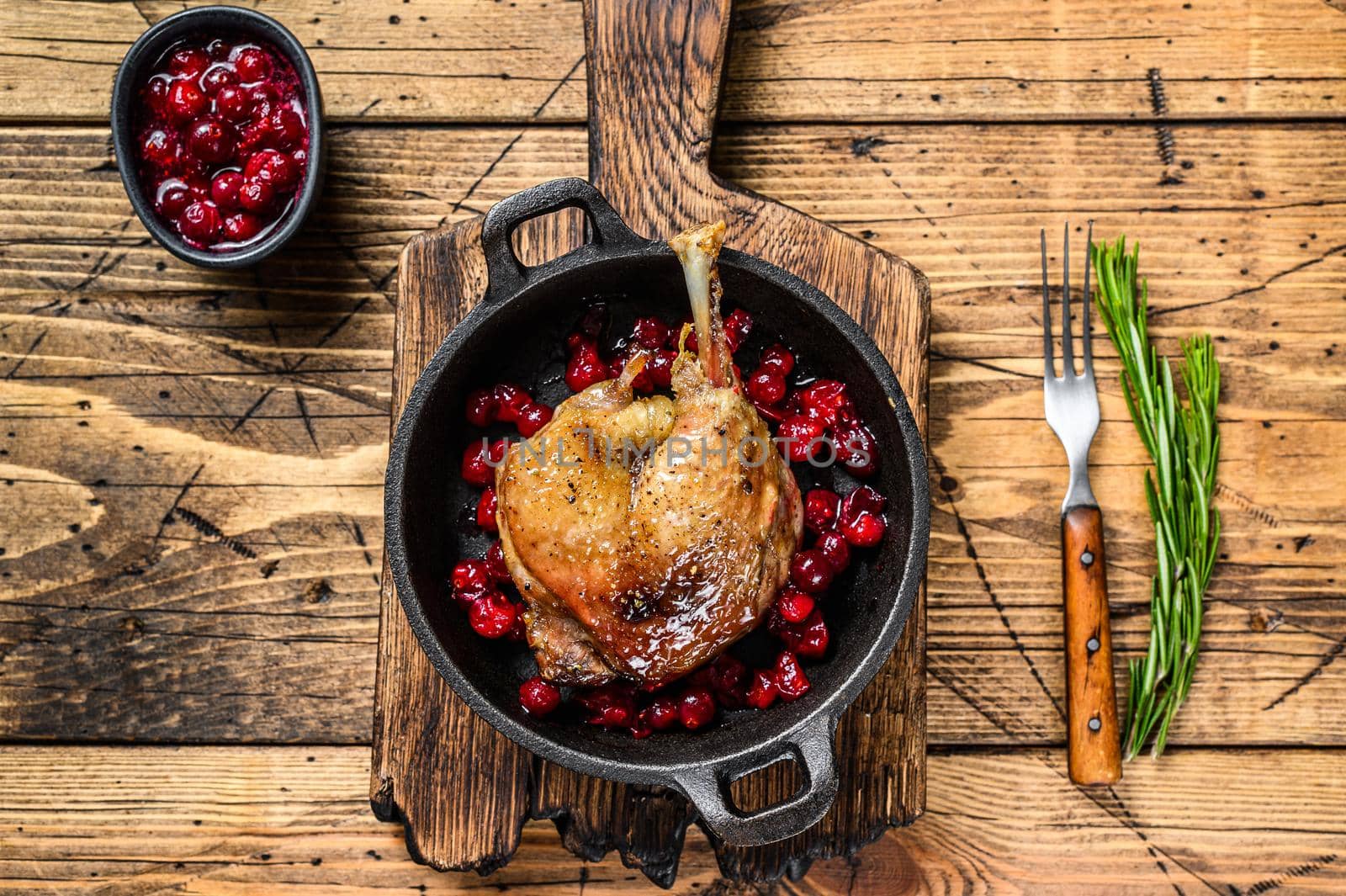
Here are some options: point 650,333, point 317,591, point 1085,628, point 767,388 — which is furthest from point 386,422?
point 1085,628

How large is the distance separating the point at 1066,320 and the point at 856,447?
2.44 feet

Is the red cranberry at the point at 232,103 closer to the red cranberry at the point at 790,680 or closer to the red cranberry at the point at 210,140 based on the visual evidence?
the red cranberry at the point at 210,140

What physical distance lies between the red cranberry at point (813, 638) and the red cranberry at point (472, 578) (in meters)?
0.66

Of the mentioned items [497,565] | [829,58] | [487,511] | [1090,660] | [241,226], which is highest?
[829,58]

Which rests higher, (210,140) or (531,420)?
(210,140)

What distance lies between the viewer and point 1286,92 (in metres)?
2.51

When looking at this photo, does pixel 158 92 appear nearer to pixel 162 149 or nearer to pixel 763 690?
pixel 162 149

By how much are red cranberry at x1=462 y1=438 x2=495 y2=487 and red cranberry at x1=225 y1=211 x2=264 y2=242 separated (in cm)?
72

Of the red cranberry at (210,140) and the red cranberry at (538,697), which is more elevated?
the red cranberry at (210,140)

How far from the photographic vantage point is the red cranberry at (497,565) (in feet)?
6.74

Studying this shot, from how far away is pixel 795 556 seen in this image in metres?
1.99

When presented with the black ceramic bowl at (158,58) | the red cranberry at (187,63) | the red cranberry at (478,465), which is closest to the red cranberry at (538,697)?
the red cranberry at (478,465)

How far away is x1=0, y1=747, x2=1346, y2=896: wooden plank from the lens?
242 cm

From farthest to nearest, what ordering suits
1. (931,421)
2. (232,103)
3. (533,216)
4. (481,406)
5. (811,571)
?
(931,421) → (232,103) → (481,406) → (811,571) → (533,216)
